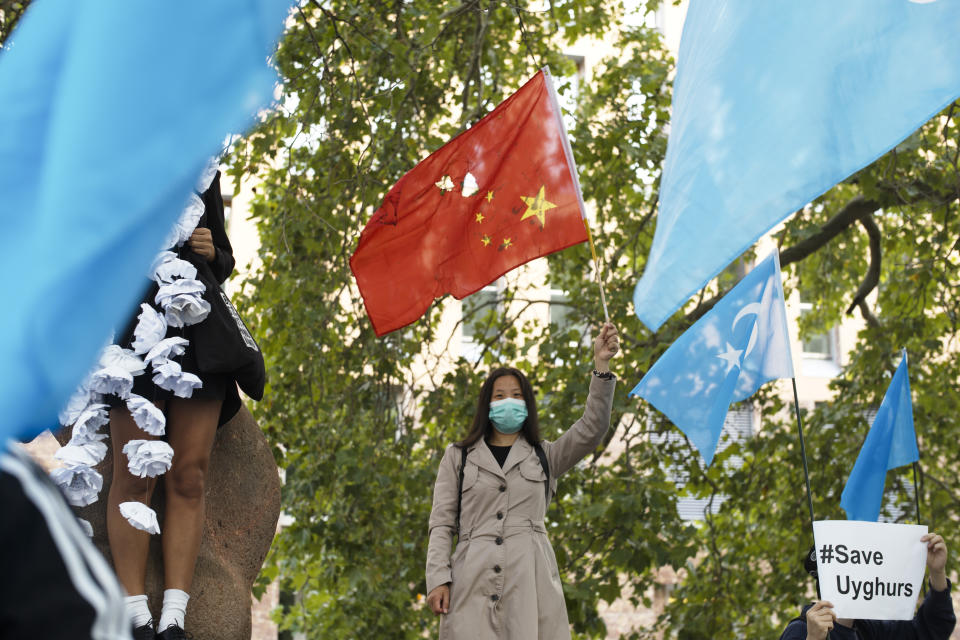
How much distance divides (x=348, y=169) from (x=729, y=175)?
5.95 m

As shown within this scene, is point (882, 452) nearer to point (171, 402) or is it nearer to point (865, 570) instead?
point (865, 570)

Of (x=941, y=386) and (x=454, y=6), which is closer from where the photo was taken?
(x=454, y=6)

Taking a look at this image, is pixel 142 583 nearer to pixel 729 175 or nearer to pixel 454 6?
pixel 729 175

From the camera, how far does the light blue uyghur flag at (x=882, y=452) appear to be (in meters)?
5.68

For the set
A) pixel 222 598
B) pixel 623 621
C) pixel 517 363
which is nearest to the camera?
pixel 222 598

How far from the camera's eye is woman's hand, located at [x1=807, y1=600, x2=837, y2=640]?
13.9 ft

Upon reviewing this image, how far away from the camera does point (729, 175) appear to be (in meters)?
2.84

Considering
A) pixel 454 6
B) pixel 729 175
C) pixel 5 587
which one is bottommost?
pixel 5 587

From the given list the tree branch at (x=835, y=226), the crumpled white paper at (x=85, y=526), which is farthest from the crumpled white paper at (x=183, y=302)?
the tree branch at (x=835, y=226)

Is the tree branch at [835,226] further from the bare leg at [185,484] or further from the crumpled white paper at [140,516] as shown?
the crumpled white paper at [140,516]

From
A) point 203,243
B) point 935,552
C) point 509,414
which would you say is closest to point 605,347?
point 509,414

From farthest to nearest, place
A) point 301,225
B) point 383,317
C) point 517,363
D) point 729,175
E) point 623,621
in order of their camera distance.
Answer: point 623,621 < point 517,363 < point 301,225 < point 383,317 < point 729,175

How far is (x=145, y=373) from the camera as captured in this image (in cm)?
345

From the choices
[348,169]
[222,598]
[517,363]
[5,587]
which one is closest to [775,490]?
[517,363]
